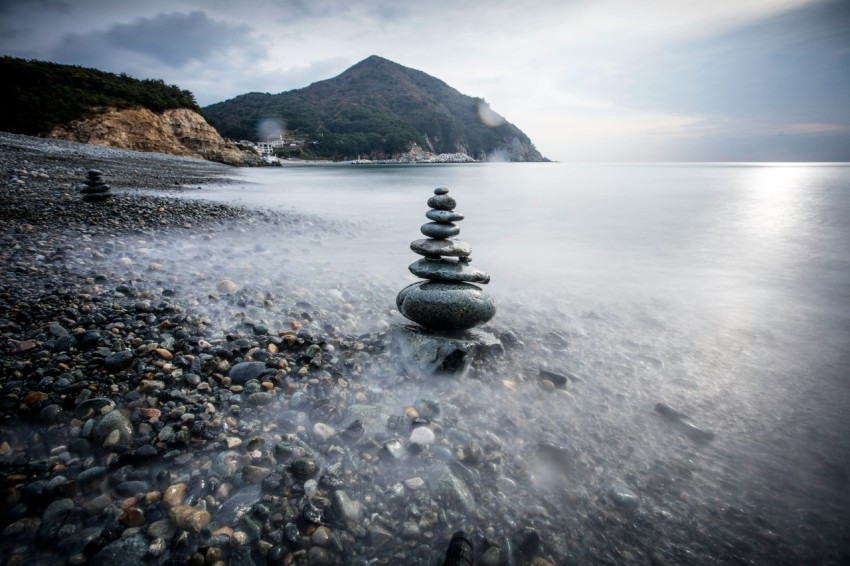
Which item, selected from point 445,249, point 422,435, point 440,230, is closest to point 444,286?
point 445,249

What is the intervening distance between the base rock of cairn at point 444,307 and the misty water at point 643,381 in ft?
1.29

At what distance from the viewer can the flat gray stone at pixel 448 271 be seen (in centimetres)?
588

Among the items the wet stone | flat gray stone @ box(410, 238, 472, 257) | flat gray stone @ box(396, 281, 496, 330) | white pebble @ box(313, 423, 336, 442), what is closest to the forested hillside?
the wet stone

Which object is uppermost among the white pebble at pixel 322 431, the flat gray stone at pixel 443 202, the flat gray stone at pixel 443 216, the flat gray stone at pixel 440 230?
the flat gray stone at pixel 443 202

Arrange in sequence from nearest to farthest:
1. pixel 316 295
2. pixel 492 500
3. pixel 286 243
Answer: pixel 492 500, pixel 316 295, pixel 286 243

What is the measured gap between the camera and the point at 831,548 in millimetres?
3162

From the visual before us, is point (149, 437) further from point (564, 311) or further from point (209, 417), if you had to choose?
point (564, 311)

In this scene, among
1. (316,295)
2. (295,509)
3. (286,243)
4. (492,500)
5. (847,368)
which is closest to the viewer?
(295,509)

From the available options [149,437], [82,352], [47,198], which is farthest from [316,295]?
[47,198]

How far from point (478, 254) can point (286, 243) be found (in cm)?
717

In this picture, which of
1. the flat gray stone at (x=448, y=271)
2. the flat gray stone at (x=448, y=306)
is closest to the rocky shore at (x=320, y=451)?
the flat gray stone at (x=448, y=306)

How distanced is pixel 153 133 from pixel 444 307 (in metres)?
61.5

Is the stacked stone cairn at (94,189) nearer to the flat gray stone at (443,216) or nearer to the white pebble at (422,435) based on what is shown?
the flat gray stone at (443,216)

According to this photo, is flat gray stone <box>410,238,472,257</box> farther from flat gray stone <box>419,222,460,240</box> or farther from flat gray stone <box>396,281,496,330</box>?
flat gray stone <box>396,281,496,330</box>
